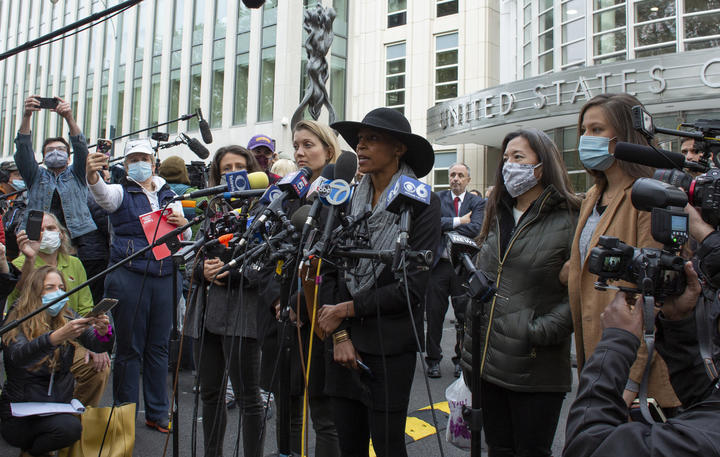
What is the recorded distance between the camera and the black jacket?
4.49ft

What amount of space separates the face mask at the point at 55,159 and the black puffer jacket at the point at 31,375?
224cm

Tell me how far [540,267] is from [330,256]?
3.52 feet

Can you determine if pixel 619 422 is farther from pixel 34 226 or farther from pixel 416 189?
pixel 34 226

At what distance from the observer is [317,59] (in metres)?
7.20

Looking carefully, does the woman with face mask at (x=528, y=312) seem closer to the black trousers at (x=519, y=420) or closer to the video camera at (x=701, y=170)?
the black trousers at (x=519, y=420)

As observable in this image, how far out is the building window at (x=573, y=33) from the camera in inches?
668

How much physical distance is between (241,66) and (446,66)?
28.3ft

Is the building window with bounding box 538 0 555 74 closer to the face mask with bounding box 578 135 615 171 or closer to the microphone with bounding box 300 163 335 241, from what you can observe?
the face mask with bounding box 578 135 615 171

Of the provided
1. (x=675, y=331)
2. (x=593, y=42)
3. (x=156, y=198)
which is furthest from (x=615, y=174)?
(x=593, y=42)

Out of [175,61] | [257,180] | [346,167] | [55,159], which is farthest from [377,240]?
[175,61]

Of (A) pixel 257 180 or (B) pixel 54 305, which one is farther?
(B) pixel 54 305

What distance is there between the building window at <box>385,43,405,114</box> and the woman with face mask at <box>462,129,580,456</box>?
21248 mm

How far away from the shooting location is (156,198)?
186 inches

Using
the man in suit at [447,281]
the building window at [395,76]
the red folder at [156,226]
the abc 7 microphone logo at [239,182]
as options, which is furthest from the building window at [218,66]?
the abc 7 microphone logo at [239,182]
